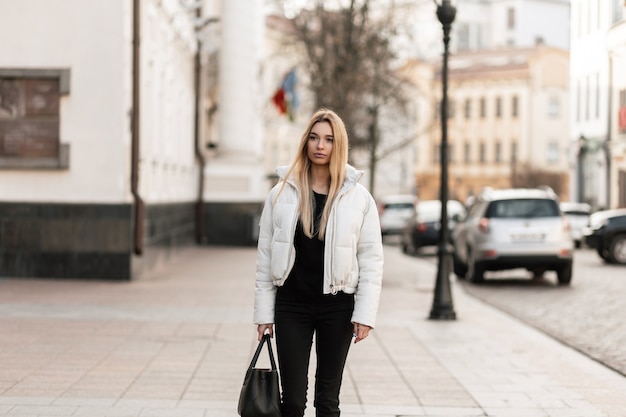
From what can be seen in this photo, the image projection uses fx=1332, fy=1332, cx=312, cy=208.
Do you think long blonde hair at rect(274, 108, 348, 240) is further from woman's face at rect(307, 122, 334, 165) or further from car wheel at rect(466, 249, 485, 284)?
car wheel at rect(466, 249, 485, 284)

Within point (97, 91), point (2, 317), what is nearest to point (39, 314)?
point (2, 317)

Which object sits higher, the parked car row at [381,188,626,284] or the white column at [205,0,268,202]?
the white column at [205,0,268,202]

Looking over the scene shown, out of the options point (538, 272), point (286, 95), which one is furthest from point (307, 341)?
point (286, 95)

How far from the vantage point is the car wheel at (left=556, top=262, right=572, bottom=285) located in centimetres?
2239

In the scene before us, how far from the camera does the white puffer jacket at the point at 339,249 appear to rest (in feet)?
20.1

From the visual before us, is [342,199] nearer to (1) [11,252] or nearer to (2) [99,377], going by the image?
(2) [99,377]

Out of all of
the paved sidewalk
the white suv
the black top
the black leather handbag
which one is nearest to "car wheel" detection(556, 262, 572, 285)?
the white suv

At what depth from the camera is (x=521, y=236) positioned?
2234cm

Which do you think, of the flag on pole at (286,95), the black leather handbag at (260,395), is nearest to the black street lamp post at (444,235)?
the black leather handbag at (260,395)

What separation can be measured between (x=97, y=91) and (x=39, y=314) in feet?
19.5

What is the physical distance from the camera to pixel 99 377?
982 cm

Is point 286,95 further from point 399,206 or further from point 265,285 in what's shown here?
point 265,285

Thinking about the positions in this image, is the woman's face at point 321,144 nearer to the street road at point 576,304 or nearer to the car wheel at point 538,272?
the street road at point 576,304

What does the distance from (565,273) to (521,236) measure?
3.31ft
